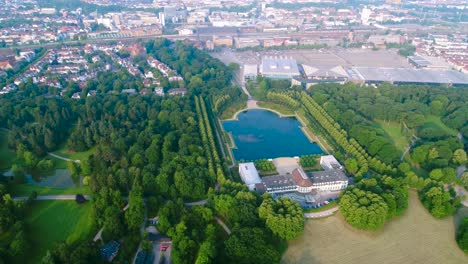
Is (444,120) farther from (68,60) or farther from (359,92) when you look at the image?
(68,60)

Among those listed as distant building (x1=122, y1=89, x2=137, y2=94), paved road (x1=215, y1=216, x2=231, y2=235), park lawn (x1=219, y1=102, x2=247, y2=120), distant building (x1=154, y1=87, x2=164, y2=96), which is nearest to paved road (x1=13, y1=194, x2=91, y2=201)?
paved road (x1=215, y1=216, x2=231, y2=235)

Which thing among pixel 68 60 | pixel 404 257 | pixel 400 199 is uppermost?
pixel 68 60

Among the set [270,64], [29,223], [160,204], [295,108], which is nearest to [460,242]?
[160,204]

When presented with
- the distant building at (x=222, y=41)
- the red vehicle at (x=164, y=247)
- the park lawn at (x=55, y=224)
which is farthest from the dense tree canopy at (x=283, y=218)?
the distant building at (x=222, y=41)

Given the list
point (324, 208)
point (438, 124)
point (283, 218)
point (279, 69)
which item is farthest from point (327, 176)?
point (279, 69)

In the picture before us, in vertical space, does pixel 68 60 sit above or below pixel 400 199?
above

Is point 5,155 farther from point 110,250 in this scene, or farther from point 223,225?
point 223,225

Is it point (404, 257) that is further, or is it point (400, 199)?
point (400, 199)
